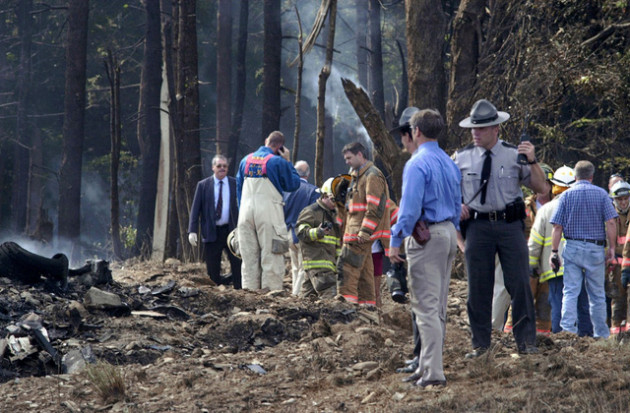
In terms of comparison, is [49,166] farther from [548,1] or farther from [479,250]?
[479,250]

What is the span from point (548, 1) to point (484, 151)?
8.74 m

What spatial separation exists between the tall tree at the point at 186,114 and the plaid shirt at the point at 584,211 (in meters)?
9.96

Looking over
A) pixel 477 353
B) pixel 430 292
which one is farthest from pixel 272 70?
pixel 430 292

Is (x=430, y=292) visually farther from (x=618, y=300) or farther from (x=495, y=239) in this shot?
(x=618, y=300)

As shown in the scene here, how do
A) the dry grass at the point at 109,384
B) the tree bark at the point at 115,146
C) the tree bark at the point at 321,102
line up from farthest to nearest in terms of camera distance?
the tree bark at the point at 115,146
the tree bark at the point at 321,102
the dry grass at the point at 109,384

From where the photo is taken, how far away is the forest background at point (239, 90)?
14867 millimetres

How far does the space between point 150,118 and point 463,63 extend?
40.9 ft

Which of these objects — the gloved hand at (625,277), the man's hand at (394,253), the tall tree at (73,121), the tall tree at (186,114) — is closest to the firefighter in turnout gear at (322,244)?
the gloved hand at (625,277)

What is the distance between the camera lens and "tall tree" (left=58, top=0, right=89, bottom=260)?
24.1 metres

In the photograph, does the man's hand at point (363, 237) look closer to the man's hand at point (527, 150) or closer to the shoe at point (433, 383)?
the man's hand at point (527, 150)

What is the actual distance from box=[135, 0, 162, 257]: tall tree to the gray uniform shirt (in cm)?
1801

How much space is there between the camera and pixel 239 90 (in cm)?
3231

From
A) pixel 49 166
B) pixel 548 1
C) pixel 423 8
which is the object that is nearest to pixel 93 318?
pixel 423 8

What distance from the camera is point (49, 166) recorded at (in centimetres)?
3838
